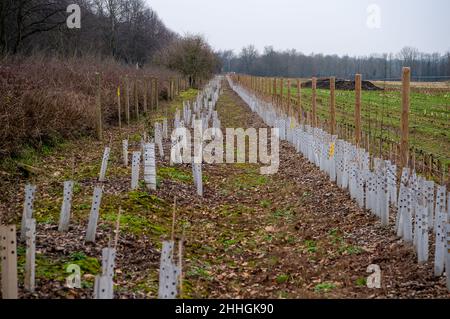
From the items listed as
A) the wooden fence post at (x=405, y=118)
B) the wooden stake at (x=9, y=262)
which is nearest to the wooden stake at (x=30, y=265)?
the wooden stake at (x=9, y=262)

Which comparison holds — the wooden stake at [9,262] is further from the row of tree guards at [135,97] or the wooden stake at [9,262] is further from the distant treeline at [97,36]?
the distant treeline at [97,36]

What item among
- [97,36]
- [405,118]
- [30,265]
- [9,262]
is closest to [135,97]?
[405,118]

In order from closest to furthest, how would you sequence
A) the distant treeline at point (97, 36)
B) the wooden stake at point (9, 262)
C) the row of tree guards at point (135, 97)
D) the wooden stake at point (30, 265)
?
the wooden stake at point (9, 262), the wooden stake at point (30, 265), the row of tree guards at point (135, 97), the distant treeline at point (97, 36)

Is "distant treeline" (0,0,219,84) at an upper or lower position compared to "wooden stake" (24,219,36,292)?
upper

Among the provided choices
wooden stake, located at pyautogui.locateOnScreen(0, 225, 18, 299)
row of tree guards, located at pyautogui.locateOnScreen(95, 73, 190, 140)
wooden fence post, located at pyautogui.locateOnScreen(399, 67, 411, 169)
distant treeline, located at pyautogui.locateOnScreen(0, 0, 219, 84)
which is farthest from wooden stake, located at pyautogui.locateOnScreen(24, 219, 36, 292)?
distant treeline, located at pyautogui.locateOnScreen(0, 0, 219, 84)

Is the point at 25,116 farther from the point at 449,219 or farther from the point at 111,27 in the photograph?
the point at 111,27

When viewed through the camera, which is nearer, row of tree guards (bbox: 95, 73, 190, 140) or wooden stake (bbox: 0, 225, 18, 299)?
wooden stake (bbox: 0, 225, 18, 299)

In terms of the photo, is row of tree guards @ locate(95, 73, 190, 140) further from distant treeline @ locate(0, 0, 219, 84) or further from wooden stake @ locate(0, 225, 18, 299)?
wooden stake @ locate(0, 225, 18, 299)

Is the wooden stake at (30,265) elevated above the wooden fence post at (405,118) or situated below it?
below

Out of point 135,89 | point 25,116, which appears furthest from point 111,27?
point 25,116

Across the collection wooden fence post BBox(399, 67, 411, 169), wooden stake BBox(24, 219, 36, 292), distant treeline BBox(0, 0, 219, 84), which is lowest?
wooden stake BBox(24, 219, 36, 292)

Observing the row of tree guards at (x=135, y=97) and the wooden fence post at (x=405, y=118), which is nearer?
the wooden fence post at (x=405, y=118)

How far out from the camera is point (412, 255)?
6.85 m

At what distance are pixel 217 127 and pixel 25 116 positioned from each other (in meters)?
8.17
